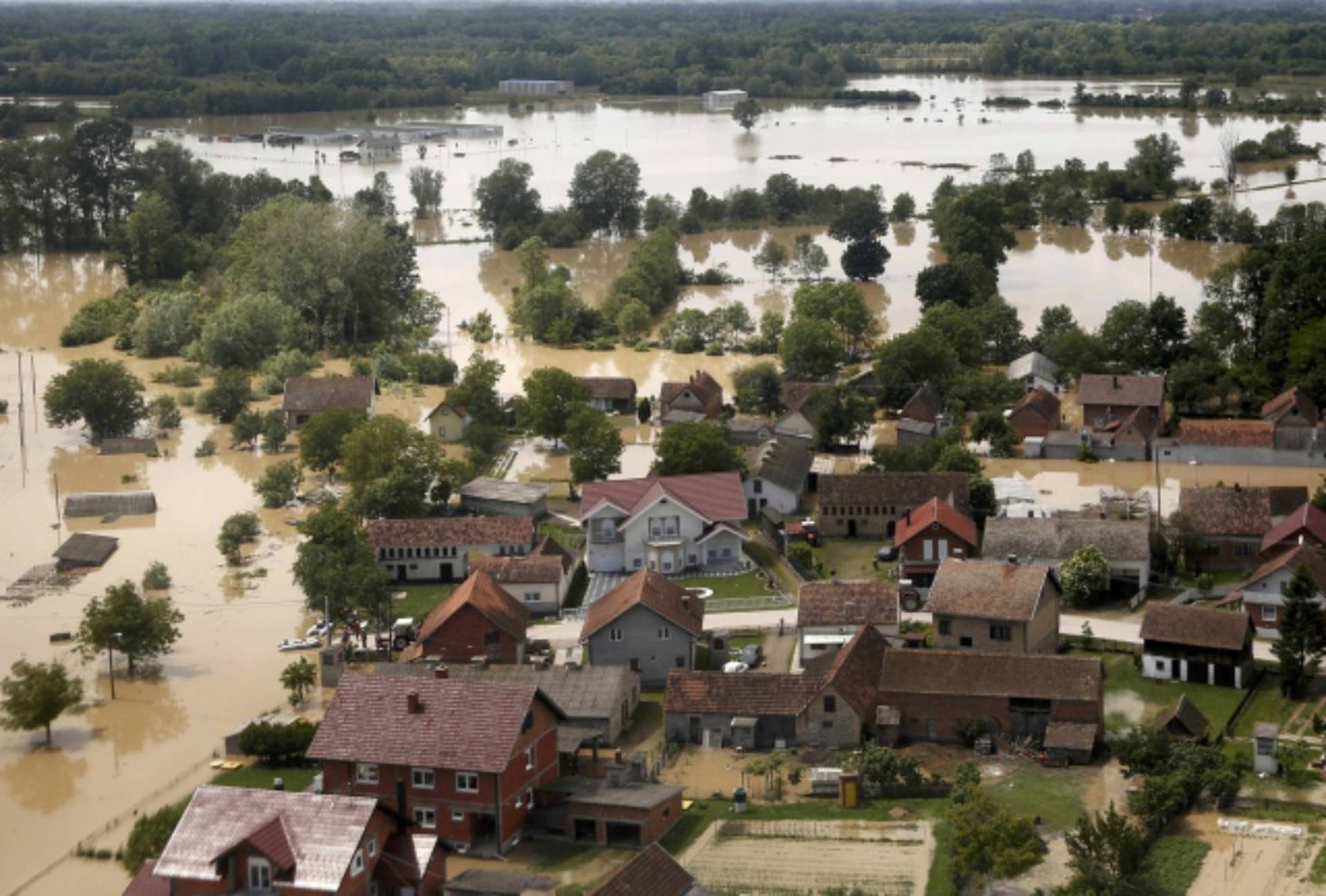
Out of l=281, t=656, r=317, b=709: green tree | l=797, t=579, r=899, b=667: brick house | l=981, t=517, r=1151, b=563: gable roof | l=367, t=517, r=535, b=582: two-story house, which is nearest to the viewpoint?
l=281, t=656, r=317, b=709: green tree

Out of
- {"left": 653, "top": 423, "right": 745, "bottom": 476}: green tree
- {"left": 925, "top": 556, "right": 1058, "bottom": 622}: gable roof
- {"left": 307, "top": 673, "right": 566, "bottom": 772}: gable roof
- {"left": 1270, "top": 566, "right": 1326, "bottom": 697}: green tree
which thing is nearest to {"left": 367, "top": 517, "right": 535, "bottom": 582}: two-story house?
{"left": 653, "top": 423, "right": 745, "bottom": 476}: green tree

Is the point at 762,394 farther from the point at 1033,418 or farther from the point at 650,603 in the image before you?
the point at 650,603

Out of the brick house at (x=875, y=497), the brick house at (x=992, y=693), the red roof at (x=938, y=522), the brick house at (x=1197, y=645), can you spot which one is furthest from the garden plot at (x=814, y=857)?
the brick house at (x=875, y=497)

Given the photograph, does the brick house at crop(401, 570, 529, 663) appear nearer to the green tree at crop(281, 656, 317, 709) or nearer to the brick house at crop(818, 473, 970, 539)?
the green tree at crop(281, 656, 317, 709)

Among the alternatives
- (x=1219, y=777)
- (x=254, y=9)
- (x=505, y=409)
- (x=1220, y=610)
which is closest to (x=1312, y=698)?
(x=1220, y=610)

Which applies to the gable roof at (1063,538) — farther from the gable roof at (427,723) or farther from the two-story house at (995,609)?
the gable roof at (427,723)

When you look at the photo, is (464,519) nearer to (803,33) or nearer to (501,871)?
(501,871)
